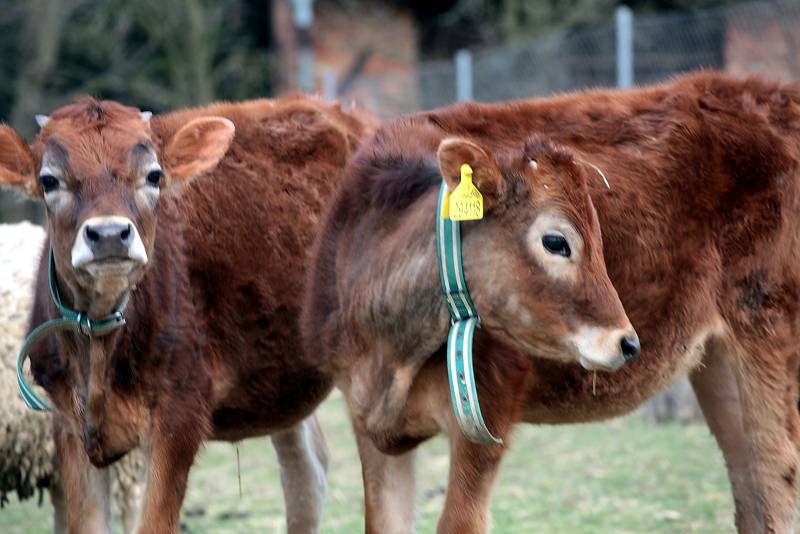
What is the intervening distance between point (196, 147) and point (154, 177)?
1.33 ft

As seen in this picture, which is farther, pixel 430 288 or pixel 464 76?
pixel 464 76

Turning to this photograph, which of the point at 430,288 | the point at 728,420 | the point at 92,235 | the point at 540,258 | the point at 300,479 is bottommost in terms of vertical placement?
the point at 300,479

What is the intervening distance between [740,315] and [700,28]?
782cm

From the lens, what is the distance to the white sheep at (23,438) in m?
6.87

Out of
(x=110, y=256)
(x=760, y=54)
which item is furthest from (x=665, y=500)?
(x=760, y=54)

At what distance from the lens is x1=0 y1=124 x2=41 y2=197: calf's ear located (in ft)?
17.3

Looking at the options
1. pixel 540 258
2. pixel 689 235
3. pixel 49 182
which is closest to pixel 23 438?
pixel 49 182

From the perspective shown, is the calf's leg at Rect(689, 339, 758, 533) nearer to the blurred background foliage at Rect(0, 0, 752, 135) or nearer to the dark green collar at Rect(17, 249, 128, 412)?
the dark green collar at Rect(17, 249, 128, 412)

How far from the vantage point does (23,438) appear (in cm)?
687

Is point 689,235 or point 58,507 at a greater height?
point 689,235

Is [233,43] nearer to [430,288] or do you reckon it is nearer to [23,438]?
[23,438]

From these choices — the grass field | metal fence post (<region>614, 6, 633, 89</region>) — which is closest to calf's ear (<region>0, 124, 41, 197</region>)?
the grass field

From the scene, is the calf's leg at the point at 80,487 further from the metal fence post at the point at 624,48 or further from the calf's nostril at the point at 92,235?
the metal fence post at the point at 624,48

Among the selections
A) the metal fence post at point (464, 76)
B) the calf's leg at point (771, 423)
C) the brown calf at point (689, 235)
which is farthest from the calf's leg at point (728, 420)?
the metal fence post at point (464, 76)
